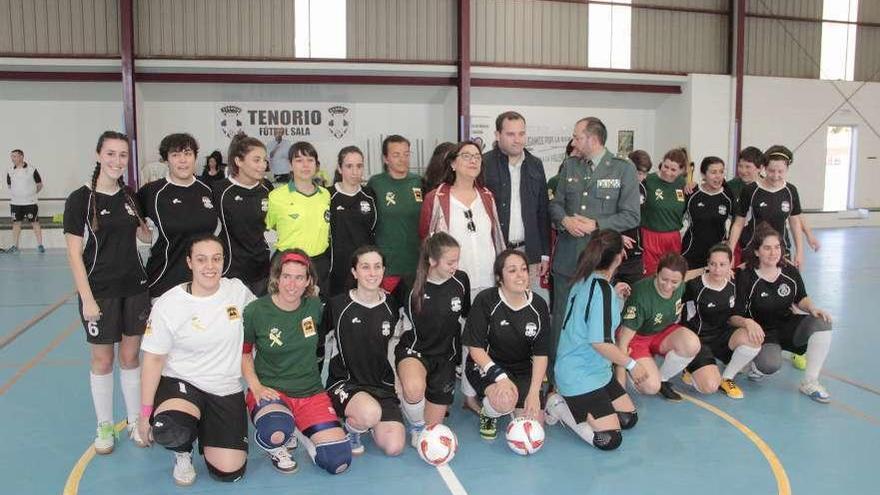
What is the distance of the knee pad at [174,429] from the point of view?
11.5 ft

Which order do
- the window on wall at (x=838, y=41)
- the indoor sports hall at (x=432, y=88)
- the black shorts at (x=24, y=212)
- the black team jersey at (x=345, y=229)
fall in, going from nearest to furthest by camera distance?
the black team jersey at (x=345, y=229)
the black shorts at (x=24, y=212)
the indoor sports hall at (x=432, y=88)
the window on wall at (x=838, y=41)

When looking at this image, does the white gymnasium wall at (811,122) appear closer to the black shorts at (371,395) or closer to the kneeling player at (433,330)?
the kneeling player at (433,330)

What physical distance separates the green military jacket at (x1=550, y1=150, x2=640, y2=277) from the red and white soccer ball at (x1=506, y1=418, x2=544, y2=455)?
1338 mm

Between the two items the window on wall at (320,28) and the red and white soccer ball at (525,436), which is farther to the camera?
the window on wall at (320,28)

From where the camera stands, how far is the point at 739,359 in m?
5.07

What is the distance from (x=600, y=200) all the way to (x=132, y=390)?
3372 millimetres

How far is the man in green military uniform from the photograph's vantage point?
4.87 metres

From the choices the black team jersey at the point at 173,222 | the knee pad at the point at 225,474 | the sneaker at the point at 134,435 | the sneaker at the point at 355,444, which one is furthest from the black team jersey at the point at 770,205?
the sneaker at the point at 134,435

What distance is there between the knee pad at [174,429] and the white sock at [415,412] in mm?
1242

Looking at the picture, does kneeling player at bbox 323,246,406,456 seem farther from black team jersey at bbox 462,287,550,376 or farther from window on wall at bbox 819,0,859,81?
window on wall at bbox 819,0,859,81

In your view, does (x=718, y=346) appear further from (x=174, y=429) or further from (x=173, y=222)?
(x=173, y=222)

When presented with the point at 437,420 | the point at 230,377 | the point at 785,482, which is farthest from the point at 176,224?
the point at 785,482

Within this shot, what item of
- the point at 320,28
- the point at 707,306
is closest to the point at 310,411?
the point at 707,306

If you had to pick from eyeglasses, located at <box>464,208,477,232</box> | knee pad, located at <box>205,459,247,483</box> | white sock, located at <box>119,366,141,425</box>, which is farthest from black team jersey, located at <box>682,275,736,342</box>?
white sock, located at <box>119,366,141,425</box>
